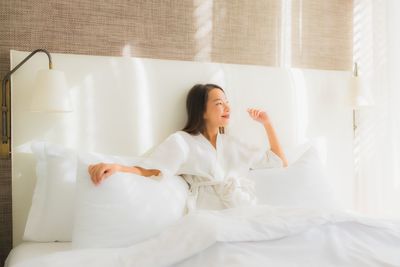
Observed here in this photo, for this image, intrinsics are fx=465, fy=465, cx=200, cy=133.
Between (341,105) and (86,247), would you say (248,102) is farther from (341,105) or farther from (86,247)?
(86,247)

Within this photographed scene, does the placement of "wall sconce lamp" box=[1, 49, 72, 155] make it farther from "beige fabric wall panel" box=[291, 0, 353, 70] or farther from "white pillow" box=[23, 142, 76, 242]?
"beige fabric wall panel" box=[291, 0, 353, 70]

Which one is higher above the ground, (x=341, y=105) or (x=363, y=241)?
(x=341, y=105)

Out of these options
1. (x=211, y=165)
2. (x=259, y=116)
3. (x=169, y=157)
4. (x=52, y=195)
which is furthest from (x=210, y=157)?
(x=52, y=195)

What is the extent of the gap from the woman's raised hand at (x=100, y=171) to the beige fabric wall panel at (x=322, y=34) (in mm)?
1408

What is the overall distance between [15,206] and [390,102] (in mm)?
2135

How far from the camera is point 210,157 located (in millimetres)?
2336

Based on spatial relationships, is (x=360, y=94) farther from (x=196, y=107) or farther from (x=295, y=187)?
(x=196, y=107)

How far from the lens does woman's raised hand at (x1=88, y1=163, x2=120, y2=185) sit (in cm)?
188

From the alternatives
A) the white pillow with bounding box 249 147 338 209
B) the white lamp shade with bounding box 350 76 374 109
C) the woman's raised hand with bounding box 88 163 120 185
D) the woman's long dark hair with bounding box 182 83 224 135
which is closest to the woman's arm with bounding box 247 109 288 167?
the white pillow with bounding box 249 147 338 209

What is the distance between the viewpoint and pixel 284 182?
7.56ft

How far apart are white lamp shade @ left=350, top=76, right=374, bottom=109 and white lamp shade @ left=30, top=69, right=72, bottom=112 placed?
1682 mm

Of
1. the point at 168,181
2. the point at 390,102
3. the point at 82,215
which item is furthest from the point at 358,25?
the point at 82,215

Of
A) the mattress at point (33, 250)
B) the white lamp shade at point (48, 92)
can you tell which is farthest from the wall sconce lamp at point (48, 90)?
the mattress at point (33, 250)

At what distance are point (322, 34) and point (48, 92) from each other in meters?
1.72
